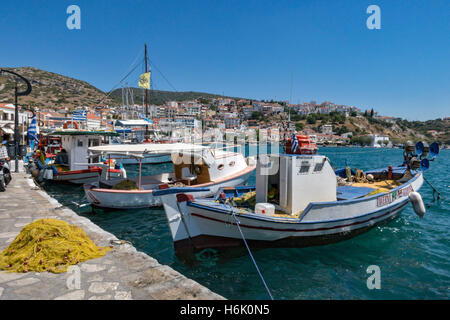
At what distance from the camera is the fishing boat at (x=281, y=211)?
24.8ft

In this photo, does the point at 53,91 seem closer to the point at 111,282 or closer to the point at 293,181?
the point at 293,181

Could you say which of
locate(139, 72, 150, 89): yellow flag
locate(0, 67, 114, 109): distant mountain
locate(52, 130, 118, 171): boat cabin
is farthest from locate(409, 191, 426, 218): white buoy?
locate(0, 67, 114, 109): distant mountain

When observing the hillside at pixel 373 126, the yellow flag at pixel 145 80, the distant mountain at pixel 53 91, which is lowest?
the yellow flag at pixel 145 80

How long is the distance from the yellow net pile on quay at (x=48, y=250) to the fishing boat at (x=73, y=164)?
12.6m

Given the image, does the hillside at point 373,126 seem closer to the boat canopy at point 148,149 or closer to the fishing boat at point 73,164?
the fishing boat at point 73,164

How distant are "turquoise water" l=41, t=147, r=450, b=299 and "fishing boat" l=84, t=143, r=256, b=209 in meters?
1.83

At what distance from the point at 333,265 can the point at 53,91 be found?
13795 cm

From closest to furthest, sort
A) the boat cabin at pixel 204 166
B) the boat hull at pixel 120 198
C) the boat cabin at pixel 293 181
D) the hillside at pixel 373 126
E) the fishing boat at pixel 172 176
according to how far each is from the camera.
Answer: the boat cabin at pixel 293 181
the boat hull at pixel 120 198
the fishing boat at pixel 172 176
the boat cabin at pixel 204 166
the hillside at pixel 373 126

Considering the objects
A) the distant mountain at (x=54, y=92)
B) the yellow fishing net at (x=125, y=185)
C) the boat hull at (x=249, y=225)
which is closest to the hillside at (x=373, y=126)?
the distant mountain at (x=54, y=92)

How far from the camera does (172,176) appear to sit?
16.5 metres

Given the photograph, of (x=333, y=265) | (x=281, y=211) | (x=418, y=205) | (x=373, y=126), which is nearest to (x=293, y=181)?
(x=281, y=211)

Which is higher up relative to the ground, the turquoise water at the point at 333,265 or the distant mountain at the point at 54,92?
the distant mountain at the point at 54,92

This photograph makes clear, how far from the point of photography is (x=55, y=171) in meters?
18.6
